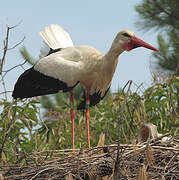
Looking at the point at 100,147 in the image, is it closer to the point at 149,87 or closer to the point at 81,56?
the point at 81,56

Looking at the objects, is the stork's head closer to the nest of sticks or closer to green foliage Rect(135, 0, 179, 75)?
the nest of sticks

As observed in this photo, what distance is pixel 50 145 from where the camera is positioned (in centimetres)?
568

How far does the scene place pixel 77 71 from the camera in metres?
4.73

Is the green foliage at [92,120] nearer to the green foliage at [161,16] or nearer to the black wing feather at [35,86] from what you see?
the black wing feather at [35,86]

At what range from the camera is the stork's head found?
4488 mm

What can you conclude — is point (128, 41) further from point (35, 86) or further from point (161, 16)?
point (161, 16)

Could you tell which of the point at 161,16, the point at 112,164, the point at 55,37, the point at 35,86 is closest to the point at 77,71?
the point at 35,86

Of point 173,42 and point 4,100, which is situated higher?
point 4,100

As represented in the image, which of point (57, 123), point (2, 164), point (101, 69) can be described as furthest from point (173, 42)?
point (2, 164)

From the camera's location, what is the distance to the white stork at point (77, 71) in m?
4.65

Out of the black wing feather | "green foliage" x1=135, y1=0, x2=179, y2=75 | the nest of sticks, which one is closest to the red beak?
the black wing feather

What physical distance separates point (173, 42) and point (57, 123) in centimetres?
674

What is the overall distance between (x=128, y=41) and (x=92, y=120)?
6.90 ft

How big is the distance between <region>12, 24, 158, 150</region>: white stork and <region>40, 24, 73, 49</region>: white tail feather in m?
0.42
